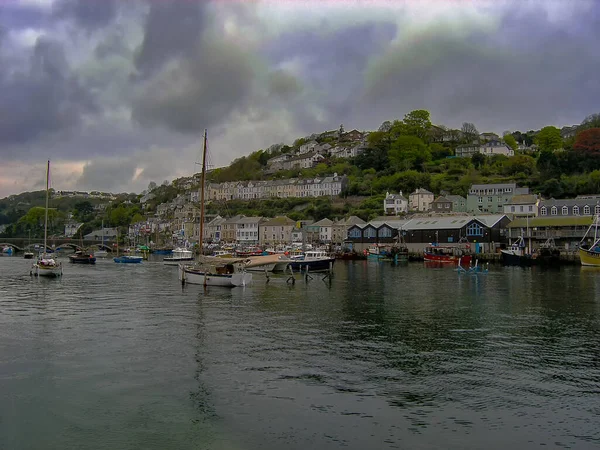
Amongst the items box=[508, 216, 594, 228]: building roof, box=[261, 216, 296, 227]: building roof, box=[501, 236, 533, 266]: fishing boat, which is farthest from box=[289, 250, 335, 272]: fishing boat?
box=[261, 216, 296, 227]: building roof

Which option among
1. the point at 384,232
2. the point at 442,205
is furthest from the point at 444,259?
the point at 442,205

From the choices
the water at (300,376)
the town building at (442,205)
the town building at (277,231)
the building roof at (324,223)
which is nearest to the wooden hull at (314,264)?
the water at (300,376)

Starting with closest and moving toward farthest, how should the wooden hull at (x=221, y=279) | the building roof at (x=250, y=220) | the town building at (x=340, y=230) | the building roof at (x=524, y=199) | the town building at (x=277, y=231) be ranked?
the wooden hull at (x=221, y=279)
the building roof at (x=524, y=199)
the town building at (x=340, y=230)
the town building at (x=277, y=231)
the building roof at (x=250, y=220)

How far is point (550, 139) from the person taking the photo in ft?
457

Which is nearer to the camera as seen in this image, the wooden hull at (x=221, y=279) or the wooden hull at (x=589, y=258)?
the wooden hull at (x=221, y=279)

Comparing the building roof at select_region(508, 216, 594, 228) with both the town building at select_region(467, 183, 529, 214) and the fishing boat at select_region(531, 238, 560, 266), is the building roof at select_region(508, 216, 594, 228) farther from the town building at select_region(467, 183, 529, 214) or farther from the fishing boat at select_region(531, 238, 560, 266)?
the town building at select_region(467, 183, 529, 214)

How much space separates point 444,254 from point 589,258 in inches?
920

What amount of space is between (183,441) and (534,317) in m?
21.6

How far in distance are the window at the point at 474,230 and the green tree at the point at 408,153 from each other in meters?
53.9

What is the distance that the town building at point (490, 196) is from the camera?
104 metres

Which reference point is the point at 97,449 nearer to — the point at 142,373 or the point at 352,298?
the point at 142,373

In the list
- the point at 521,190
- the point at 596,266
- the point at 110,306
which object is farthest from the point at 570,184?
the point at 110,306

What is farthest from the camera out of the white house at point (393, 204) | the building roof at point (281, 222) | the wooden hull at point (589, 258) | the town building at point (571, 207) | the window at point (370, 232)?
the building roof at point (281, 222)

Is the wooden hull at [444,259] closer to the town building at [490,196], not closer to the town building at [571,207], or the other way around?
the town building at [571,207]
